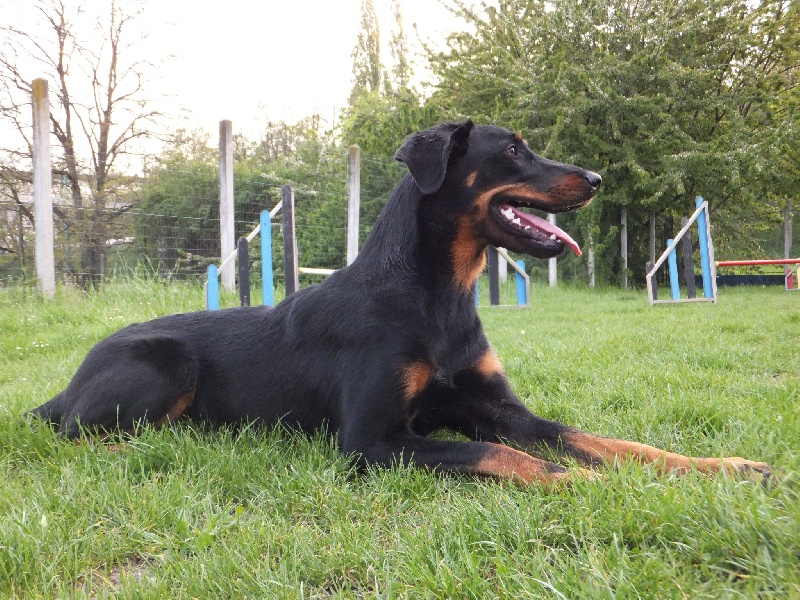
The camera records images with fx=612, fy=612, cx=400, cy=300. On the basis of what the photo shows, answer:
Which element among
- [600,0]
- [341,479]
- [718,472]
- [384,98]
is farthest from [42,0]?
[718,472]

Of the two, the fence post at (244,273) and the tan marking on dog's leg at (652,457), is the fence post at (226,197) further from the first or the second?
the tan marking on dog's leg at (652,457)

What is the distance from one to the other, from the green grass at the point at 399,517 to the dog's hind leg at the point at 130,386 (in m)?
0.14

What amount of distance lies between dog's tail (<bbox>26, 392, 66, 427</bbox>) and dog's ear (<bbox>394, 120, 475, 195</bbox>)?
2108 millimetres

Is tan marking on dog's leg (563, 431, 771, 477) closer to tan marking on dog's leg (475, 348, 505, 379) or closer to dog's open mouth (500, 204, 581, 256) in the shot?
tan marking on dog's leg (475, 348, 505, 379)

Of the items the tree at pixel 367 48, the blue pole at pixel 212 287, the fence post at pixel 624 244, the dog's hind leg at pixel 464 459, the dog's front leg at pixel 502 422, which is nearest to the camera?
the dog's hind leg at pixel 464 459

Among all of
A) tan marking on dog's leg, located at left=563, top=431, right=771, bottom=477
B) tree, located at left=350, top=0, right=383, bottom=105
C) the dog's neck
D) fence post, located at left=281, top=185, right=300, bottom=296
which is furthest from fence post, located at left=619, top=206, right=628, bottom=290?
tree, located at left=350, top=0, right=383, bottom=105

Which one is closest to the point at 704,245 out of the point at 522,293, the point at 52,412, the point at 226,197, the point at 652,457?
the point at 522,293

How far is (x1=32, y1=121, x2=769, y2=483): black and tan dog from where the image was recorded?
2.58 meters

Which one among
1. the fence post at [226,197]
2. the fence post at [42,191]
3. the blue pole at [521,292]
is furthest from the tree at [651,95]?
the fence post at [42,191]

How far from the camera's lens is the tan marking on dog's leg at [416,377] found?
2.49m

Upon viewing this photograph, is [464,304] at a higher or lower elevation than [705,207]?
lower

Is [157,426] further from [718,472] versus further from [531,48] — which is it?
[531,48]

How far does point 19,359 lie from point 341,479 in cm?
458

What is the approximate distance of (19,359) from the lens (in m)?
5.54
